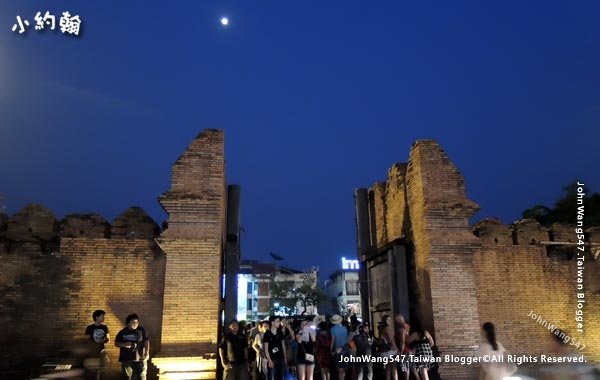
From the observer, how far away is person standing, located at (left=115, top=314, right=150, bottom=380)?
287 inches

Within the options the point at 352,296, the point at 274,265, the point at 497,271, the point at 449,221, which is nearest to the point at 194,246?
the point at 449,221

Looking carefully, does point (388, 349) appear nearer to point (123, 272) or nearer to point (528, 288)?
point (528, 288)

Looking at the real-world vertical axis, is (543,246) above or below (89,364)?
above

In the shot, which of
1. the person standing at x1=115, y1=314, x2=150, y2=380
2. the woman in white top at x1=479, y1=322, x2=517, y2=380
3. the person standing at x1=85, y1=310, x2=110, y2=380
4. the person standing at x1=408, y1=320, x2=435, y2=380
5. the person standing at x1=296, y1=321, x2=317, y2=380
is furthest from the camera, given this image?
the person standing at x1=296, y1=321, x2=317, y2=380

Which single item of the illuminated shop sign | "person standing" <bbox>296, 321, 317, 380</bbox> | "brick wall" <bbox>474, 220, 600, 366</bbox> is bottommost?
"person standing" <bbox>296, 321, 317, 380</bbox>

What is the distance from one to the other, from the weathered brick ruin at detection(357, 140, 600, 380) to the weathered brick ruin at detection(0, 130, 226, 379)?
4.29m

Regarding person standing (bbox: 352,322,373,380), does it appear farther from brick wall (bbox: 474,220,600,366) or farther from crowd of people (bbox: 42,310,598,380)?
brick wall (bbox: 474,220,600,366)

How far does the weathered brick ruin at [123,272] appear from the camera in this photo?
844cm

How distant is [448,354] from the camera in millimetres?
8773

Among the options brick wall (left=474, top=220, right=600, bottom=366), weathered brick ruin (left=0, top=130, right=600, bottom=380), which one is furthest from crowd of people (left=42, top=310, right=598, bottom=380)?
brick wall (left=474, top=220, right=600, bottom=366)

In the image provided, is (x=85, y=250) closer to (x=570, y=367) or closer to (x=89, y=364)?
(x=89, y=364)

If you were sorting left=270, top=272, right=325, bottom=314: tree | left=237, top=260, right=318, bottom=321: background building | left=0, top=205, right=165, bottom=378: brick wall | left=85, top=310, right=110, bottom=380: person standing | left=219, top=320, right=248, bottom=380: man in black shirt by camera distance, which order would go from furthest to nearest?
1. left=237, top=260, right=318, bottom=321: background building
2. left=270, top=272, right=325, bottom=314: tree
3. left=0, top=205, right=165, bottom=378: brick wall
4. left=85, top=310, right=110, bottom=380: person standing
5. left=219, top=320, right=248, bottom=380: man in black shirt

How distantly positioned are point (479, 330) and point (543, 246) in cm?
325

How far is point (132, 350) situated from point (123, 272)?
7.48 ft
